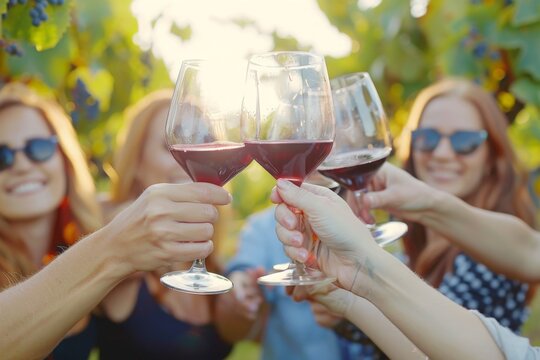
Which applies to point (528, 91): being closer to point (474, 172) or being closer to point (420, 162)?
point (474, 172)

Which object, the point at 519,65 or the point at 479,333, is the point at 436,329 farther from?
the point at 519,65

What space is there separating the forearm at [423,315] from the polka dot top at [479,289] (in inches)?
58.5

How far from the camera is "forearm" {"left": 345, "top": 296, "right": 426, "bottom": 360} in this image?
2.06 meters

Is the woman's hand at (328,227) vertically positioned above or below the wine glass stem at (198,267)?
above

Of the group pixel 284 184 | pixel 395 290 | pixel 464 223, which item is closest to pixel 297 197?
pixel 284 184

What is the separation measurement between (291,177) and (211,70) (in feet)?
1.07

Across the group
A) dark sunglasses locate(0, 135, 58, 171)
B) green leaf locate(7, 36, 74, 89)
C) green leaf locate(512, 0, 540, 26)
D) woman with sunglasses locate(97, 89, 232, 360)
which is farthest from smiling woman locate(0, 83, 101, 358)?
green leaf locate(512, 0, 540, 26)

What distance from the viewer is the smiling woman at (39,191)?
11.0 feet

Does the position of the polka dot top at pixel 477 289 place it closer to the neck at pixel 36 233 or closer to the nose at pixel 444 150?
the nose at pixel 444 150

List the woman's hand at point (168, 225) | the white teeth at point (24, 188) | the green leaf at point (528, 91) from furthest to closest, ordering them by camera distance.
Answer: the green leaf at point (528, 91), the white teeth at point (24, 188), the woman's hand at point (168, 225)

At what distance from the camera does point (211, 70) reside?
68.7 inches

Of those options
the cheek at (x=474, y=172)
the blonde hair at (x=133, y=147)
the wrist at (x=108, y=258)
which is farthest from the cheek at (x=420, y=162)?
the wrist at (x=108, y=258)

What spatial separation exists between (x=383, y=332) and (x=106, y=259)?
841 mm

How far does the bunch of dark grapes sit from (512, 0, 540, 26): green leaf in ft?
7.61
